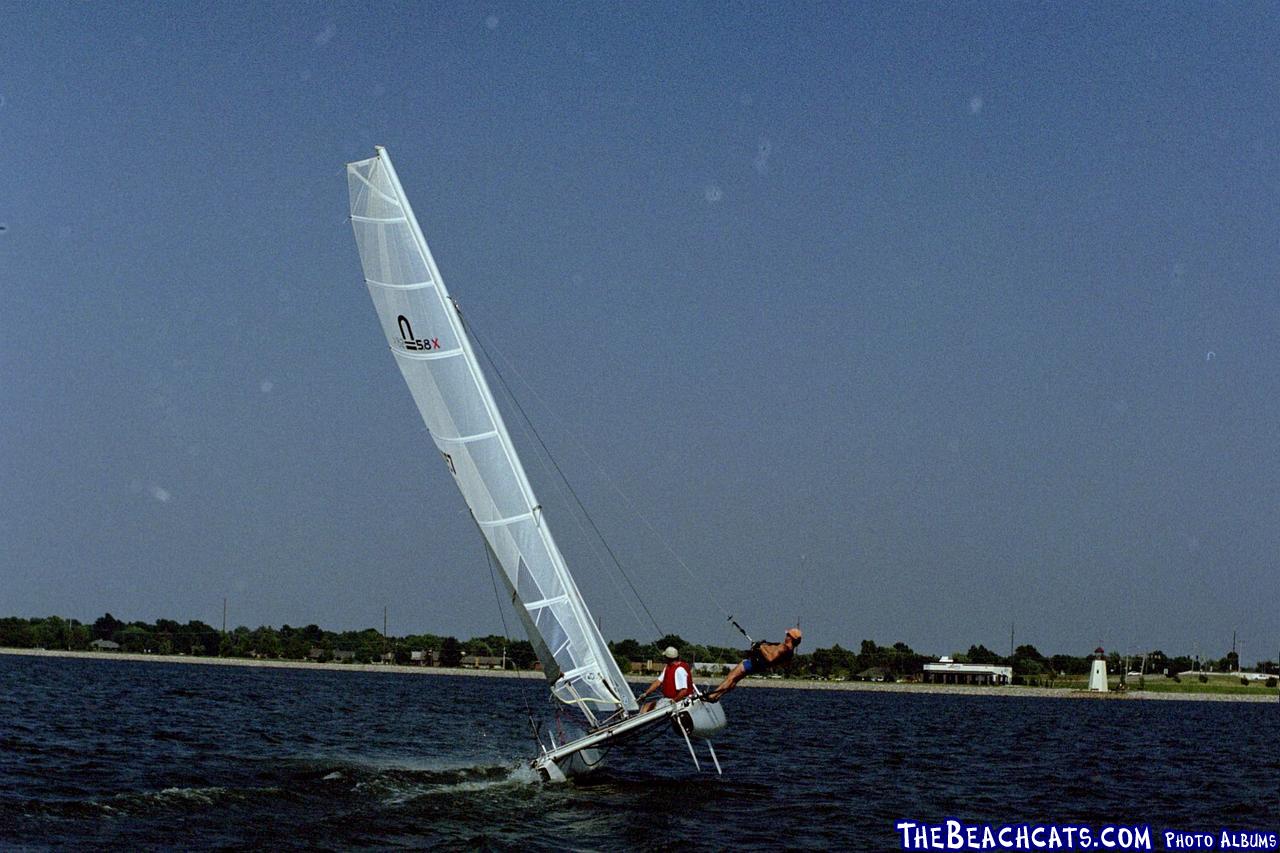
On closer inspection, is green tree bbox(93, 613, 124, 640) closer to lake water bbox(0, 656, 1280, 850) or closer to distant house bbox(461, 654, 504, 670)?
distant house bbox(461, 654, 504, 670)

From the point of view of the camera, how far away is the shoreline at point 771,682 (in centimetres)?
12169

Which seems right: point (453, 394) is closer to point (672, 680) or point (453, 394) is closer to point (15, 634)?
point (672, 680)

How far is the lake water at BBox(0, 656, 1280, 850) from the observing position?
58.4ft

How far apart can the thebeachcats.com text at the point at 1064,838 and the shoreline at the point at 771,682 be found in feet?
295

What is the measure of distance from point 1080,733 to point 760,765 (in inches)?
1000

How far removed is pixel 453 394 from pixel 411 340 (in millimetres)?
1127

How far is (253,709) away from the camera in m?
44.4

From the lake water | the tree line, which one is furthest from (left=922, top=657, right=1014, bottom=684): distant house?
the lake water

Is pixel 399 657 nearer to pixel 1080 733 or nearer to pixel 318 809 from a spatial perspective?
pixel 1080 733

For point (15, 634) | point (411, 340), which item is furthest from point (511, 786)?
point (15, 634)

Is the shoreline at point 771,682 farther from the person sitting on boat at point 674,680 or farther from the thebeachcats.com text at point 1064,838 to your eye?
the thebeachcats.com text at point 1064,838

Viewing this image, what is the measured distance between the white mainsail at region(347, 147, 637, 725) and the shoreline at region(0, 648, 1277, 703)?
88695 millimetres

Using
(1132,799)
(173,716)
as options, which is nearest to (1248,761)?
(1132,799)

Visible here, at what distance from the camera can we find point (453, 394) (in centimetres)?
2181
